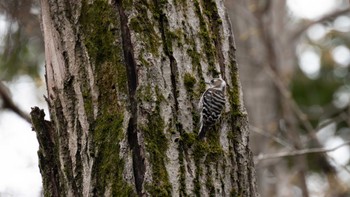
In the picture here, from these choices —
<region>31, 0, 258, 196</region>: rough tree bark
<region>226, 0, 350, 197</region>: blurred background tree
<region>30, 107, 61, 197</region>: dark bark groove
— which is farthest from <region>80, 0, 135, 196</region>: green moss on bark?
<region>226, 0, 350, 197</region>: blurred background tree

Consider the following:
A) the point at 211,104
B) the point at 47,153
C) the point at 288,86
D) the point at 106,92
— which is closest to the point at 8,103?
→ the point at 47,153

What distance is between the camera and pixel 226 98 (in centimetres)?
300

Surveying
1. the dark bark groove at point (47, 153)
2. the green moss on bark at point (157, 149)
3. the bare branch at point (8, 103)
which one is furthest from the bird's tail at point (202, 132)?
the bare branch at point (8, 103)

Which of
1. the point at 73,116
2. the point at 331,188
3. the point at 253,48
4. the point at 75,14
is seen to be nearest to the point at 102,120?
the point at 73,116

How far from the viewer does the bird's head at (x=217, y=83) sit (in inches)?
115

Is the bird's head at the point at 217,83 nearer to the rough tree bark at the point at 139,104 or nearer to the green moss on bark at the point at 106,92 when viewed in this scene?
the rough tree bark at the point at 139,104

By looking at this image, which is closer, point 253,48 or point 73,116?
point 73,116

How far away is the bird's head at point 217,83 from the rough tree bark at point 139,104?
0.09ft

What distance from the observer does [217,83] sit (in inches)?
116

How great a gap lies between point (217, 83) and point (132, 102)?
1.12ft

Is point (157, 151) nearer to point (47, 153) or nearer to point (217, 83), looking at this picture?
point (217, 83)

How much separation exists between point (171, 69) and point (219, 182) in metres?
0.46

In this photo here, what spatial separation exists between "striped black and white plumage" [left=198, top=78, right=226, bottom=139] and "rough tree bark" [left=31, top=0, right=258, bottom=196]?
1.3 inches

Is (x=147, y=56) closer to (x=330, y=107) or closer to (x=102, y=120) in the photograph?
(x=102, y=120)
